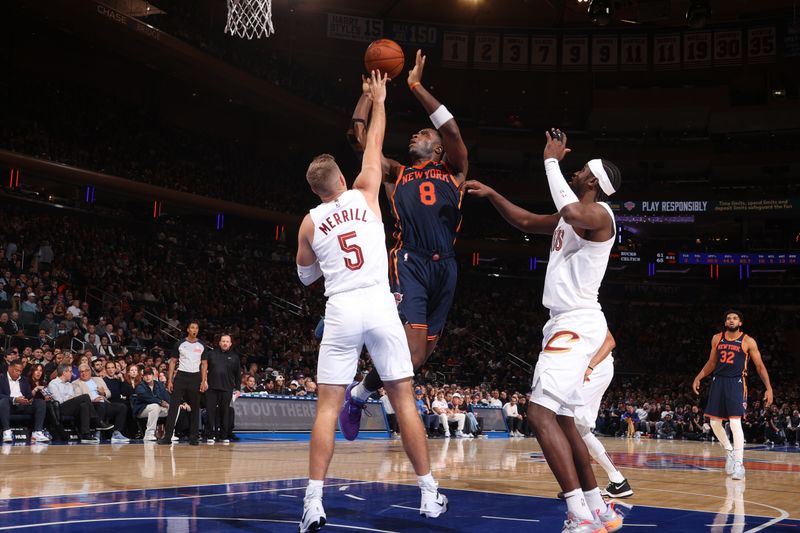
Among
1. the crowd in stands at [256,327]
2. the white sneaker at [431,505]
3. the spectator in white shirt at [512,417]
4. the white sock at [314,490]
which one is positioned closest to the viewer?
the white sock at [314,490]

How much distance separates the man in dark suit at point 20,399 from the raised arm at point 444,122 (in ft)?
29.1

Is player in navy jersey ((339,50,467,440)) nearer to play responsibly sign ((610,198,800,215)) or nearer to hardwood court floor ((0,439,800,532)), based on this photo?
hardwood court floor ((0,439,800,532))

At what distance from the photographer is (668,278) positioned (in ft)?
126

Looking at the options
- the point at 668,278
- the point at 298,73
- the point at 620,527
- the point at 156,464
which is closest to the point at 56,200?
the point at 298,73

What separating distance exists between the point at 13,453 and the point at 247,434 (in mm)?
6444

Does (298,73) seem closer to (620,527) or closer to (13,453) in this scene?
(13,453)

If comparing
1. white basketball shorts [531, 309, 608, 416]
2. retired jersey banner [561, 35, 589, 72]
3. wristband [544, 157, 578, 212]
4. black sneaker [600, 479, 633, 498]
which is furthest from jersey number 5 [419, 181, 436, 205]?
retired jersey banner [561, 35, 589, 72]

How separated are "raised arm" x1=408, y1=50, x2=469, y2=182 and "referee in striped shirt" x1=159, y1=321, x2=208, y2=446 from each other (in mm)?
7861

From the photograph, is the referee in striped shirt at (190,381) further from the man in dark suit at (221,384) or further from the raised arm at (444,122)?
the raised arm at (444,122)

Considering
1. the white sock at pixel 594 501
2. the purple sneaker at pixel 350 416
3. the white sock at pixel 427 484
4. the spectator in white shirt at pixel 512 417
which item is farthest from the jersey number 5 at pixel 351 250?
the spectator in white shirt at pixel 512 417

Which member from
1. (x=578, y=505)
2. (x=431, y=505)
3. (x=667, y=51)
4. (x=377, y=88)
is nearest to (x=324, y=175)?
A: (x=377, y=88)

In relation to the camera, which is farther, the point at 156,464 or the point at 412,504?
the point at 156,464

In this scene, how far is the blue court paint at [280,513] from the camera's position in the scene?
4680mm

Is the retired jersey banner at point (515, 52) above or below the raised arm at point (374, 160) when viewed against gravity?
above
